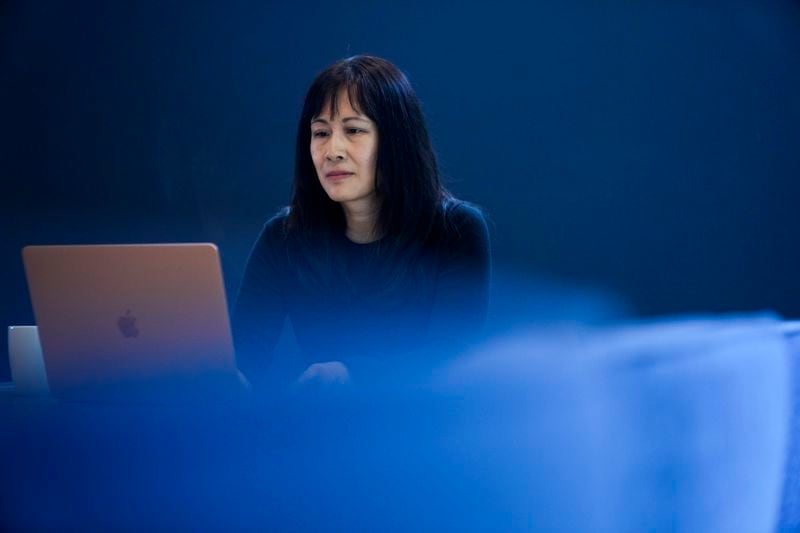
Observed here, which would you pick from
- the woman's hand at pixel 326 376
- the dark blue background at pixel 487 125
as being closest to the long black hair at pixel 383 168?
the woman's hand at pixel 326 376

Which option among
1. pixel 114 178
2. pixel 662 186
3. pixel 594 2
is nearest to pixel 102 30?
pixel 114 178

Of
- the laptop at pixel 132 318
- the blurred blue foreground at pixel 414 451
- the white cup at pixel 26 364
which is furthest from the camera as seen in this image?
the white cup at pixel 26 364

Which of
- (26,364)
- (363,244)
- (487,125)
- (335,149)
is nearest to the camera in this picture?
(26,364)

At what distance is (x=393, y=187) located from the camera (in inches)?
66.6

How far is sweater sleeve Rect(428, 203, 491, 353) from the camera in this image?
63.0 inches

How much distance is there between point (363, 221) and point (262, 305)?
10.2 inches

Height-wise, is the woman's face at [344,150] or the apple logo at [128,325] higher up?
the woman's face at [344,150]

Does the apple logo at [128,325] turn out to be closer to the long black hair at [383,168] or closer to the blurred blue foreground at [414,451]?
the blurred blue foreground at [414,451]

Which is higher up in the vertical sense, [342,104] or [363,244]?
[342,104]

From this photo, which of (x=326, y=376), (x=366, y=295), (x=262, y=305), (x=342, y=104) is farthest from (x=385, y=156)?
(x=326, y=376)

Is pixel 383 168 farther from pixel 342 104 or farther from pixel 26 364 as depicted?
pixel 26 364

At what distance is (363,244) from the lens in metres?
1.74

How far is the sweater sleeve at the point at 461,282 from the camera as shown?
1600mm

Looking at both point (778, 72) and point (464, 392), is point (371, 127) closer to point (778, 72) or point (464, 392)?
point (464, 392)
